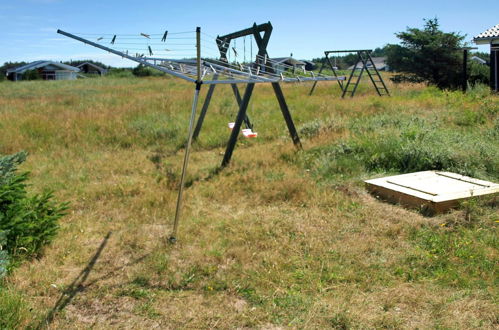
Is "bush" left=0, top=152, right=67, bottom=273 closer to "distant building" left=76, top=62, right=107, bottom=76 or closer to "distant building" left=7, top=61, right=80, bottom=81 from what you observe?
"distant building" left=7, top=61, right=80, bottom=81

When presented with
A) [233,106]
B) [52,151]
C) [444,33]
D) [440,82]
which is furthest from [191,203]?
[444,33]

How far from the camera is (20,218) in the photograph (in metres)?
3.89

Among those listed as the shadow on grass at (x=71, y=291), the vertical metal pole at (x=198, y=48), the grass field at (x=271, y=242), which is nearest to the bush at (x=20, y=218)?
the grass field at (x=271, y=242)

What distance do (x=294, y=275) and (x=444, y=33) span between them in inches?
1047

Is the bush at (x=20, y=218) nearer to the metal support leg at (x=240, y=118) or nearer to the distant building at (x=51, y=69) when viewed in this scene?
the metal support leg at (x=240, y=118)

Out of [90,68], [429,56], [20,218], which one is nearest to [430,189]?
[20,218]

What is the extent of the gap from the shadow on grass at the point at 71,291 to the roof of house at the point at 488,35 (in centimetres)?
1427

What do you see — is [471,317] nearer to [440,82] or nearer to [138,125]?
[138,125]

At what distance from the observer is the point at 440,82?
25.3 m

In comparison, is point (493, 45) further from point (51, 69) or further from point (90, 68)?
point (90, 68)

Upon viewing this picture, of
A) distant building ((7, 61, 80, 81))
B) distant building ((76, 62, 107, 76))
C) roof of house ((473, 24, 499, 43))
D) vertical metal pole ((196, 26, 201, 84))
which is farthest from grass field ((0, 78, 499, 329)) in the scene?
distant building ((76, 62, 107, 76))

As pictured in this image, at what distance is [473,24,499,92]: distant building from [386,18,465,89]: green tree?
9.79m

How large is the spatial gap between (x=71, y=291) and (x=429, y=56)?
26.4 meters

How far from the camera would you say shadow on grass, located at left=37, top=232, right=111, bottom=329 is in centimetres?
311
